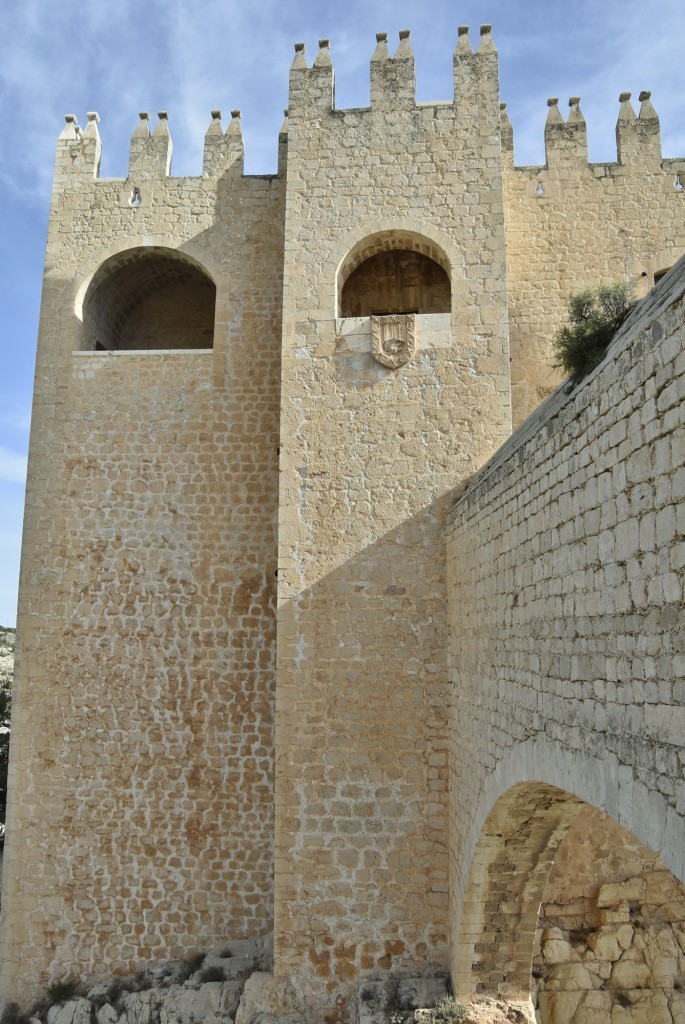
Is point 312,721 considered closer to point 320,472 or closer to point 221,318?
point 320,472

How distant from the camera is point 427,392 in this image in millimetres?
7641

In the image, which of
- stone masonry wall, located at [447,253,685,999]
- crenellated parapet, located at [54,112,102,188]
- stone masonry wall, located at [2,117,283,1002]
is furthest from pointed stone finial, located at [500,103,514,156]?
stone masonry wall, located at [447,253,685,999]

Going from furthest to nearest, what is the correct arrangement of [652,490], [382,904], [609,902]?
[609,902], [382,904], [652,490]

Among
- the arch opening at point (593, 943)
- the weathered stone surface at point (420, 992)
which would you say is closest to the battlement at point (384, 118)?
the arch opening at point (593, 943)

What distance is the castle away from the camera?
21.8 feet

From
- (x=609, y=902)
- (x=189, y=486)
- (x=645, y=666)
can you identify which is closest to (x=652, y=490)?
(x=645, y=666)

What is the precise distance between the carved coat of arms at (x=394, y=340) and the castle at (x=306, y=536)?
0.03 m

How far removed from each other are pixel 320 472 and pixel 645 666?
5016 millimetres

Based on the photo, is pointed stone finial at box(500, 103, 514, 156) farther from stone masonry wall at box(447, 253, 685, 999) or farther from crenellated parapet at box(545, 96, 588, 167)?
stone masonry wall at box(447, 253, 685, 999)

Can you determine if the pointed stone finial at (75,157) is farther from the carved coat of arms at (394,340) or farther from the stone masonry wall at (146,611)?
the carved coat of arms at (394,340)

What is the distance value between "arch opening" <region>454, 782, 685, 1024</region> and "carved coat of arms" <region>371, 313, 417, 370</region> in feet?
15.1

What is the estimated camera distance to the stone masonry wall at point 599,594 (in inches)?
104

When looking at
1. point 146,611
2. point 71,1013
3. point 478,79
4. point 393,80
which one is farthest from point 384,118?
point 71,1013

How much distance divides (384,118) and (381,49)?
87 centimetres
